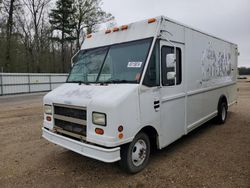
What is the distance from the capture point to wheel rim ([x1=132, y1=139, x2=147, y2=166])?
11.6 ft

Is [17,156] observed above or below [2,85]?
below

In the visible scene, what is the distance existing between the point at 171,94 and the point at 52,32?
28402 millimetres

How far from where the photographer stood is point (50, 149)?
15.8 feet

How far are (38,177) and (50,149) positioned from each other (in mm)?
1305

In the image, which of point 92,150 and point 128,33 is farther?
point 128,33

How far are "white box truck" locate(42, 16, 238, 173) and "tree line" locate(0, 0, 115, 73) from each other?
903 inches

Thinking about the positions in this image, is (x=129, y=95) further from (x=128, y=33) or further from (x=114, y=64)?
(x=128, y=33)

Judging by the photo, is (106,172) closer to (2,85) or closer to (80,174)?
(80,174)

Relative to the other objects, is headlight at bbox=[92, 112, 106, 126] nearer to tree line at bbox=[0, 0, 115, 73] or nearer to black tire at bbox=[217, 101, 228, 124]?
black tire at bbox=[217, 101, 228, 124]

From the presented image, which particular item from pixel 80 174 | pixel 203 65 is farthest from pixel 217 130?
pixel 80 174

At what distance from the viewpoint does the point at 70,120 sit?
3.54 metres

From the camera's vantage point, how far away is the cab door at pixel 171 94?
385 cm

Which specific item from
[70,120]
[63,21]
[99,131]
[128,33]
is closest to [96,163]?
[70,120]

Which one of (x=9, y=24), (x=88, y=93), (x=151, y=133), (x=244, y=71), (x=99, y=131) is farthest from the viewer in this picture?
(x=244, y=71)
